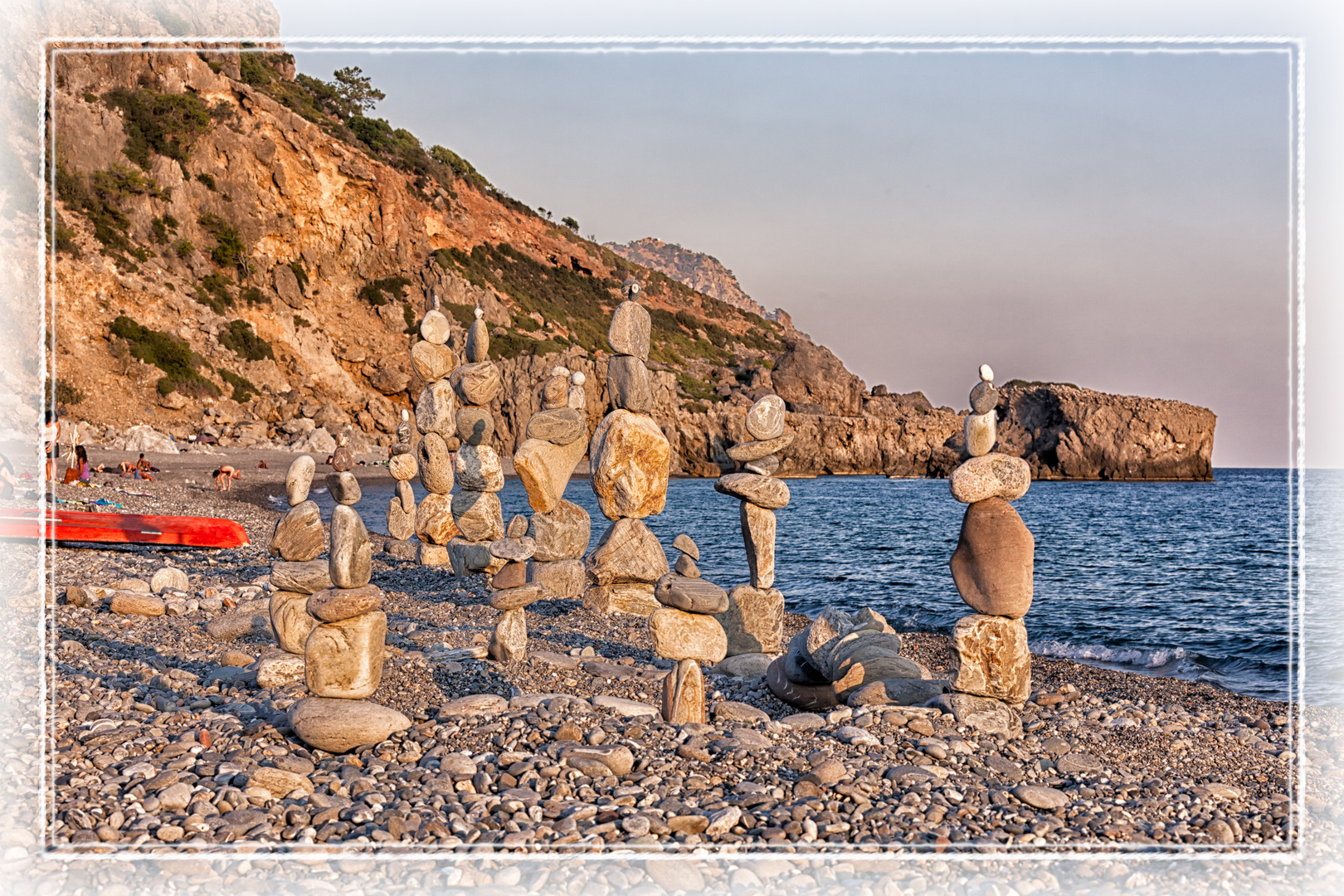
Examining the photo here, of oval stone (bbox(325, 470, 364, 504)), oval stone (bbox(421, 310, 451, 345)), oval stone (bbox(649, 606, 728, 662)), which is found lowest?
oval stone (bbox(649, 606, 728, 662))

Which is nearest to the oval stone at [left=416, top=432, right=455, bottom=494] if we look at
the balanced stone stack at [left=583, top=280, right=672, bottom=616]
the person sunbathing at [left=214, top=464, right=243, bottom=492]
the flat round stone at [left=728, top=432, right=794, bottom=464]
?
the balanced stone stack at [left=583, top=280, right=672, bottom=616]

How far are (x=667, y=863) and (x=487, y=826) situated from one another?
3.59ft

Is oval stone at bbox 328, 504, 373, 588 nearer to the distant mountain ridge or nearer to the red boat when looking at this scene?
the red boat

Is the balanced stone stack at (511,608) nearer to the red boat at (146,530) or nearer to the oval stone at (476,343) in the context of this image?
the oval stone at (476,343)

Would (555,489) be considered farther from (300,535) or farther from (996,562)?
(996,562)

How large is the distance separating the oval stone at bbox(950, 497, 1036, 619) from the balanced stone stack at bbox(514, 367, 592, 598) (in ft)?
19.3

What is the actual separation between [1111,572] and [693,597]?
18429mm

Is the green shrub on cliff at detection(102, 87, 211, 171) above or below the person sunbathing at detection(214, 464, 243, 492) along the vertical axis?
above

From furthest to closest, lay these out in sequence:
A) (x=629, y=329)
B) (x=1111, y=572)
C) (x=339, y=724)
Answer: (x=1111, y=572)
(x=629, y=329)
(x=339, y=724)

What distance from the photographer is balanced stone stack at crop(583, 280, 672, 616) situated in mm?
10984

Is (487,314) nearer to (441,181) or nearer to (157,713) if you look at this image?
(441,181)

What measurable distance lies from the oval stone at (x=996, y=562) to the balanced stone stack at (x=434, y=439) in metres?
8.72

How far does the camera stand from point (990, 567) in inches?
266

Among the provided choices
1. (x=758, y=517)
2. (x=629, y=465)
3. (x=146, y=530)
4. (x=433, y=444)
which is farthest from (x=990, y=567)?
(x=146, y=530)
